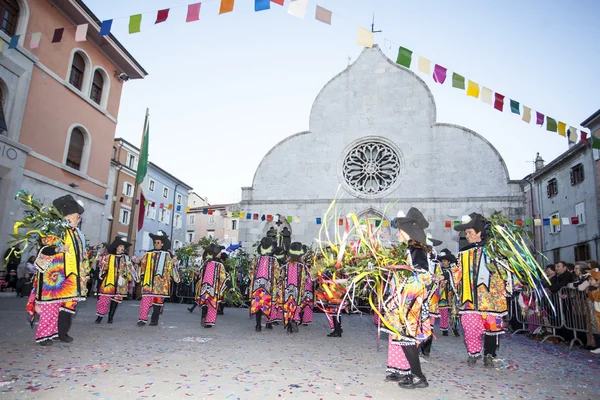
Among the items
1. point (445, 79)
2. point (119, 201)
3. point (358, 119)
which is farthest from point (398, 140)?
point (119, 201)

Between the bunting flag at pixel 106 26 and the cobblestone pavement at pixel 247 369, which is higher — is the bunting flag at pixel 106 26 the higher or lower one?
the higher one

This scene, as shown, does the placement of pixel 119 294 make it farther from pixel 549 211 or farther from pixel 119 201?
pixel 549 211

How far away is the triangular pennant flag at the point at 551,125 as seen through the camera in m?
10.4

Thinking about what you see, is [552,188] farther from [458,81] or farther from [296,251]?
[296,251]

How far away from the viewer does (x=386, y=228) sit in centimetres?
2106

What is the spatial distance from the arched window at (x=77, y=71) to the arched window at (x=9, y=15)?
2.71m

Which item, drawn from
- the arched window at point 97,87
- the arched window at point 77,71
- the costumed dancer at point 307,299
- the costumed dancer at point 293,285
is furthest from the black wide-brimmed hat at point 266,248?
the arched window at point 97,87

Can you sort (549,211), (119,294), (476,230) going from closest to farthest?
(476,230), (119,294), (549,211)

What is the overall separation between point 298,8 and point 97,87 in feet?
44.0

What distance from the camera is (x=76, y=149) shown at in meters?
16.9

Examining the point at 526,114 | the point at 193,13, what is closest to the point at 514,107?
the point at 526,114

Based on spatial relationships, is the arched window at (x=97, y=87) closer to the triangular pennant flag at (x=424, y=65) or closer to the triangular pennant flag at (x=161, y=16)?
the triangular pennant flag at (x=161, y=16)

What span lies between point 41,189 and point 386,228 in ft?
50.6

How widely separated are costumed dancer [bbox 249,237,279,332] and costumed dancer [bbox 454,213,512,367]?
4.51 m
